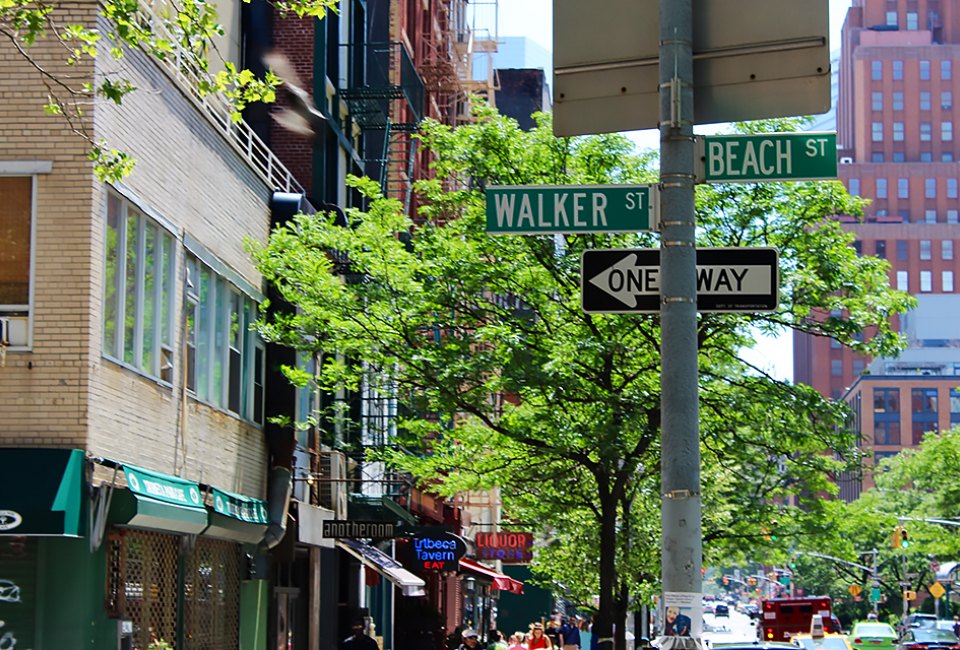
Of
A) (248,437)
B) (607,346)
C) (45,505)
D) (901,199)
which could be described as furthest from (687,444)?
(901,199)

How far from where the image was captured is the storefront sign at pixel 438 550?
29.4m

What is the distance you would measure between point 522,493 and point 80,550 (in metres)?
13.2

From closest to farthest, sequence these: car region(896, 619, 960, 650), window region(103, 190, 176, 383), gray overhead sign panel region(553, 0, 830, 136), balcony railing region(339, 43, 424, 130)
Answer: gray overhead sign panel region(553, 0, 830, 136) → window region(103, 190, 176, 383) → balcony railing region(339, 43, 424, 130) → car region(896, 619, 960, 650)

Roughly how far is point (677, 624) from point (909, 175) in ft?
606

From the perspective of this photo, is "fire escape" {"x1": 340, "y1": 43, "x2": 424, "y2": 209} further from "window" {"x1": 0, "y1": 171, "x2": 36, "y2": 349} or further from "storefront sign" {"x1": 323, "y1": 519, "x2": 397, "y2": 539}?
"window" {"x1": 0, "y1": 171, "x2": 36, "y2": 349}

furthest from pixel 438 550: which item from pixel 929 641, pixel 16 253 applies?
pixel 929 641

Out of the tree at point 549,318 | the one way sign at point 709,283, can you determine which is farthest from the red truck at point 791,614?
the one way sign at point 709,283

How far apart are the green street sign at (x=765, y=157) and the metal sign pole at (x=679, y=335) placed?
0.58 ft

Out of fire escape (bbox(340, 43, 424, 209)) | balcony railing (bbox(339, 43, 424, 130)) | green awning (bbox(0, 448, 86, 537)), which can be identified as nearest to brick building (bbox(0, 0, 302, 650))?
green awning (bbox(0, 448, 86, 537))

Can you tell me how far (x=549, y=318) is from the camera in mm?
21609

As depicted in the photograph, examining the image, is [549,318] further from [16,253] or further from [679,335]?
[679,335]

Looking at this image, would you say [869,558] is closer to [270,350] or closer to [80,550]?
[270,350]

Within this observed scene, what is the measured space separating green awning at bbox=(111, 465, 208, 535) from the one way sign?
9.63 m

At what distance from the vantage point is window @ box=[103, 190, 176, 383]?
1723 centimetres
